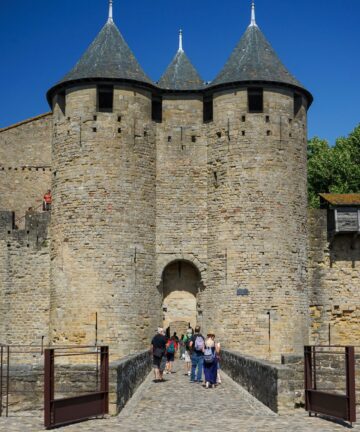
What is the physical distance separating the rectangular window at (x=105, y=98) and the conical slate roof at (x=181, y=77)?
2053 mm

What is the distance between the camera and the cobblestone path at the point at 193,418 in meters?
11.1

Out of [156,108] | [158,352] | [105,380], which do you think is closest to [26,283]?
[156,108]

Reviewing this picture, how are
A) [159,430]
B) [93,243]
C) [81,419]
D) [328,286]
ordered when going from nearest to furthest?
[159,430], [81,419], [93,243], [328,286]

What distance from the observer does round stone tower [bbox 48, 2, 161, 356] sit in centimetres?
2578

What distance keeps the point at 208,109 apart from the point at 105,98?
151 inches

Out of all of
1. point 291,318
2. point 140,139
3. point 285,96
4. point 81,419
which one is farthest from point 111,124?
point 81,419

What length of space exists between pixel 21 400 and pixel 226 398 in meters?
3.93

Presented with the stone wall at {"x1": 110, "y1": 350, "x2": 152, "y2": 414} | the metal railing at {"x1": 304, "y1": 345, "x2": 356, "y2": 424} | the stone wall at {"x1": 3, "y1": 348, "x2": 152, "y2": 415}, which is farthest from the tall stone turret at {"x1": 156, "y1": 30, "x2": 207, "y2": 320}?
the metal railing at {"x1": 304, "y1": 345, "x2": 356, "y2": 424}

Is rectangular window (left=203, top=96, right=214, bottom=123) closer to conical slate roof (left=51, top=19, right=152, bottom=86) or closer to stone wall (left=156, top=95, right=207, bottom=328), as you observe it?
stone wall (left=156, top=95, right=207, bottom=328)

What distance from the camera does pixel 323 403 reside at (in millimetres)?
12156

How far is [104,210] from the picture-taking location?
85.9 ft

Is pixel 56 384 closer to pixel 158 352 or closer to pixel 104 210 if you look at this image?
pixel 158 352

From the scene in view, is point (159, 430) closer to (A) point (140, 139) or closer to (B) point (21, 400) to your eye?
(B) point (21, 400)

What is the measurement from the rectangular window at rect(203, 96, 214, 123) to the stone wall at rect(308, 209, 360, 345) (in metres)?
5.14
